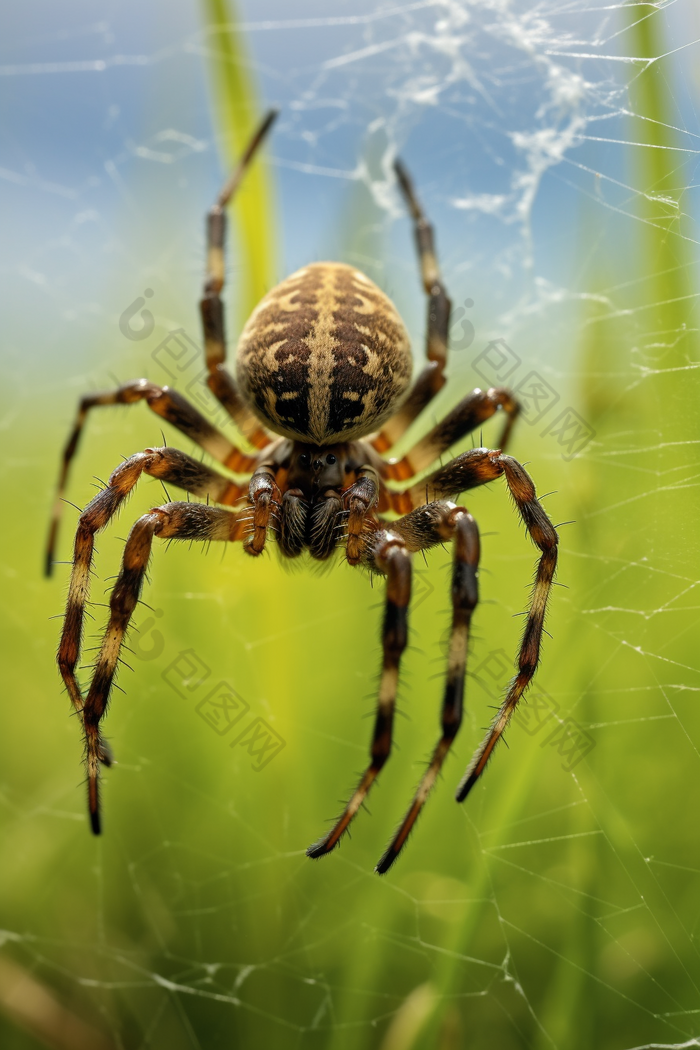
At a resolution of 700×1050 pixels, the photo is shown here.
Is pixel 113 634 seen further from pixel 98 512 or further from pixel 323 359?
pixel 323 359

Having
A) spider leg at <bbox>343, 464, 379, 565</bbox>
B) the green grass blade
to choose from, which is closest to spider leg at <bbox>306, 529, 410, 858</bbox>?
spider leg at <bbox>343, 464, 379, 565</bbox>

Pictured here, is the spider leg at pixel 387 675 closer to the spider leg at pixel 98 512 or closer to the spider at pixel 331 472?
the spider at pixel 331 472

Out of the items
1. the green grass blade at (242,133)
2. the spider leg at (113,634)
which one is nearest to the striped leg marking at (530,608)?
the spider leg at (113,634)

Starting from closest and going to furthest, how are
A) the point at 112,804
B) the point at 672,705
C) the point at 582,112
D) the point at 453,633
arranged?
the point at 453,633 → the point at 672,705 → the point at 582,112 → the point at 112,804

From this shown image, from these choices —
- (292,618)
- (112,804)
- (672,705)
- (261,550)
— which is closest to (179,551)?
(292,618)

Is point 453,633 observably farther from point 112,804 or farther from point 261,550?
point 112,804
